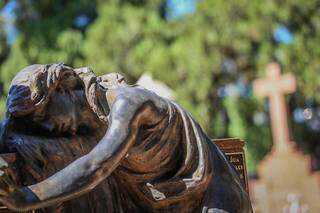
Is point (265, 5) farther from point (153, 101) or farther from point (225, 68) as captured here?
point (153, 101)

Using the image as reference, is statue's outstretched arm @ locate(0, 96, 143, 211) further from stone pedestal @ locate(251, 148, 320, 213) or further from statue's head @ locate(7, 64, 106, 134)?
stone pedestal @ locate(251, 148, 320, 213)

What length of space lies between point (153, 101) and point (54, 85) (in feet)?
1.26

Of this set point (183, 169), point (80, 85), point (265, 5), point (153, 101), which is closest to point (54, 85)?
point (80, 85)

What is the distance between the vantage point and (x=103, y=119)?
243 cm

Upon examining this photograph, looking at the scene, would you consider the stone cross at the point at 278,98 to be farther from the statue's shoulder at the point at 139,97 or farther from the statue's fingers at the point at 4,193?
the statue's fingers at the point at 4,193

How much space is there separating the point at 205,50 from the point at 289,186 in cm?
502

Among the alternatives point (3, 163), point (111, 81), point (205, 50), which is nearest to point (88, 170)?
point (3, 163)

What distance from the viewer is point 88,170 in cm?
205

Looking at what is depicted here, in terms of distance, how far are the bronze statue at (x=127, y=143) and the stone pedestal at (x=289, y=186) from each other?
10.5 meters

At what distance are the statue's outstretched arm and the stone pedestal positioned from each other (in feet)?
35.4

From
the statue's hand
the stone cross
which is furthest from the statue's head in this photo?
the stone cross

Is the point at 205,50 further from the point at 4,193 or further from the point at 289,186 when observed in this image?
the point at 4,193

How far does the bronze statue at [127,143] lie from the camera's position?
2268mm

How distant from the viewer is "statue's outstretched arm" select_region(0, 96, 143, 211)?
1.96 meters
